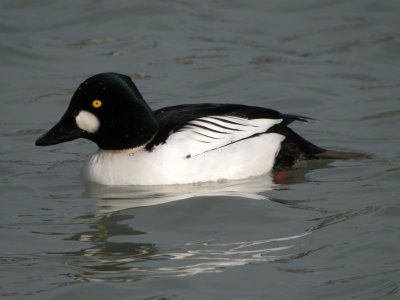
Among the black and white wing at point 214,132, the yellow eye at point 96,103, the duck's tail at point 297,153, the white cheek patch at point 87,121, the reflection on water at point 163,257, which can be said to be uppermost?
the yellow eye at point 96,103

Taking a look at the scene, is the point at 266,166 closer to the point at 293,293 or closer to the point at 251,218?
the point at 251,218

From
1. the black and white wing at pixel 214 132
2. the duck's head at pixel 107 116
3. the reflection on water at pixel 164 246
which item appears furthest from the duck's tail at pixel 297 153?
the duck's head at pixel 107 116

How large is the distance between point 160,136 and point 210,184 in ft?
2.05

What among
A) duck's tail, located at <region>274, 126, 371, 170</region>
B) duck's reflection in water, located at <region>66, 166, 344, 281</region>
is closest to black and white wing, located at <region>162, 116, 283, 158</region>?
duck's tail, located at <region>274, 126, 371, 170</region>

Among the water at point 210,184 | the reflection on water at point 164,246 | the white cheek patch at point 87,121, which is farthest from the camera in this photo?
the white cheek patch at point 87,121

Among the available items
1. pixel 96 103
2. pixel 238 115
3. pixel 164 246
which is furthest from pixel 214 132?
pixel 164 246

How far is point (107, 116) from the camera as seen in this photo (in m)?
9.01

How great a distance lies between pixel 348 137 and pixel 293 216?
2.87 metres

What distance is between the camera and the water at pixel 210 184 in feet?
21.8

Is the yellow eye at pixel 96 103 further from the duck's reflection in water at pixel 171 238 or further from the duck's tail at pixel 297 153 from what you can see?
the duck's tail at pixel 297 153

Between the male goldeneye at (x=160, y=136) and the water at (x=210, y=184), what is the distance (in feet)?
0.60

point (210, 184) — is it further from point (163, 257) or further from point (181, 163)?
point (163, 257)

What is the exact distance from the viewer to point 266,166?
9312mm

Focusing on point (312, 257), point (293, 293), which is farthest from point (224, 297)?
point (312, 257)
